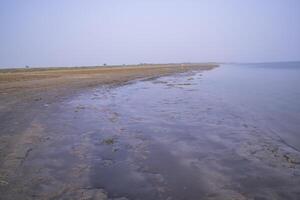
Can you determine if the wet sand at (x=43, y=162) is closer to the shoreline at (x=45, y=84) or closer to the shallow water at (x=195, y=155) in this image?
the shallow water at (x=195, y=155)

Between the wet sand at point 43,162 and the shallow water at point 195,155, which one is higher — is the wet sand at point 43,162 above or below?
above

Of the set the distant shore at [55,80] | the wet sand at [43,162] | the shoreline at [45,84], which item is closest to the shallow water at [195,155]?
the wet sand at [43,162]

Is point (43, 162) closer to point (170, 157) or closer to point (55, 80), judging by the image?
point (170, 157)

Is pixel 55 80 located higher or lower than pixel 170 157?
higher

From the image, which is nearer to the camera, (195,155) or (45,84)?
(195,155)

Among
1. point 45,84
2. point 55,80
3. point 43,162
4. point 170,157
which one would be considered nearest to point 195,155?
point 170,157

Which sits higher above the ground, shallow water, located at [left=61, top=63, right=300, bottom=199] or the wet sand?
the wet sand

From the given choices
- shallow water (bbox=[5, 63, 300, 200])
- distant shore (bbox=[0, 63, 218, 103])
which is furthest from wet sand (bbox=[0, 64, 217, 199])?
distant shore (bbox=[0, 63, 218, 103])

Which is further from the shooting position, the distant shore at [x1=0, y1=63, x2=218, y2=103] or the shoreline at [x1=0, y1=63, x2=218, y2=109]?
the distant shore at [x1=0, y1=63, x2=218, y2=103]

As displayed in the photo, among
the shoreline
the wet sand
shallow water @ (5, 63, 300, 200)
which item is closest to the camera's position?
the wet sand

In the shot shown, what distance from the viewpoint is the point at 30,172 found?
621cm

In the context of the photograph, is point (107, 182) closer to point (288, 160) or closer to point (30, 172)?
point (30, 172)

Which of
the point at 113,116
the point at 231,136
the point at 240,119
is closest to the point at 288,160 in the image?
the point at 231,136

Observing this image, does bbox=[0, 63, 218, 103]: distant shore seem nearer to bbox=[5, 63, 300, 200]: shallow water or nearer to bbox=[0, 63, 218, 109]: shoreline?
bbox=[0, 63, 218, 109]: shoreline
